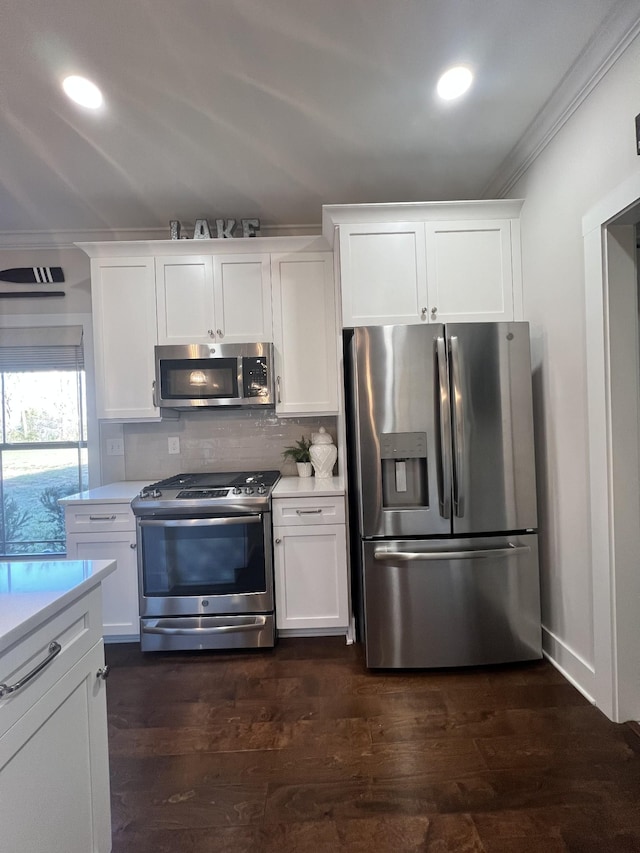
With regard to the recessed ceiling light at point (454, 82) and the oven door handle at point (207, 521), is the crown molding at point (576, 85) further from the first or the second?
the oven door handle at point (207, 521)

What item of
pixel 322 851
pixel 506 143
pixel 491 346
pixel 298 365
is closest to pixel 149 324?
pixel 298 365

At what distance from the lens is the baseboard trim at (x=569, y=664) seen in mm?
1990

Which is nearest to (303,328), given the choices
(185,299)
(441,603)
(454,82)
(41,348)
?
(185,299)

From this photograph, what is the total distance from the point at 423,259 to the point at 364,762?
2376 mm

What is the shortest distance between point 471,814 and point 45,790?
1307 millimetres

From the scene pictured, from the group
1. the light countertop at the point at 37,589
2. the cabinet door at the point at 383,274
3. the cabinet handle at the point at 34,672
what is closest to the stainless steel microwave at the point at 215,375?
the cabinet door at the point at 383,274

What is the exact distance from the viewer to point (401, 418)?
2217 mm

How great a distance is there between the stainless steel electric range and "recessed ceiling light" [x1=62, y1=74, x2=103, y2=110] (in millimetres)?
1894

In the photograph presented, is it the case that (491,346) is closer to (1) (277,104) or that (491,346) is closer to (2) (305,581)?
(1) (277,104)

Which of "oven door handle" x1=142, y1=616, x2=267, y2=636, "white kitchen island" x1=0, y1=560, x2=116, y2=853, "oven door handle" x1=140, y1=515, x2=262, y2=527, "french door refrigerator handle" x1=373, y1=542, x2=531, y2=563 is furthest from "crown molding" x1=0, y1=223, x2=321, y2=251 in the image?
"white kitchen island" x1=0, y1=560, x2=116, y2=853

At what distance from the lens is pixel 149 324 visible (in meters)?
2.87

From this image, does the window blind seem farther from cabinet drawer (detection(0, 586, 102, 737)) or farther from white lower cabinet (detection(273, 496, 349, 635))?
cabinet drawer (detection(0, 586, 102, 737))

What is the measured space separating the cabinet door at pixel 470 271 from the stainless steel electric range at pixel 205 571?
149 cm

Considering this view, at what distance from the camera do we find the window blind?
3178 mm
